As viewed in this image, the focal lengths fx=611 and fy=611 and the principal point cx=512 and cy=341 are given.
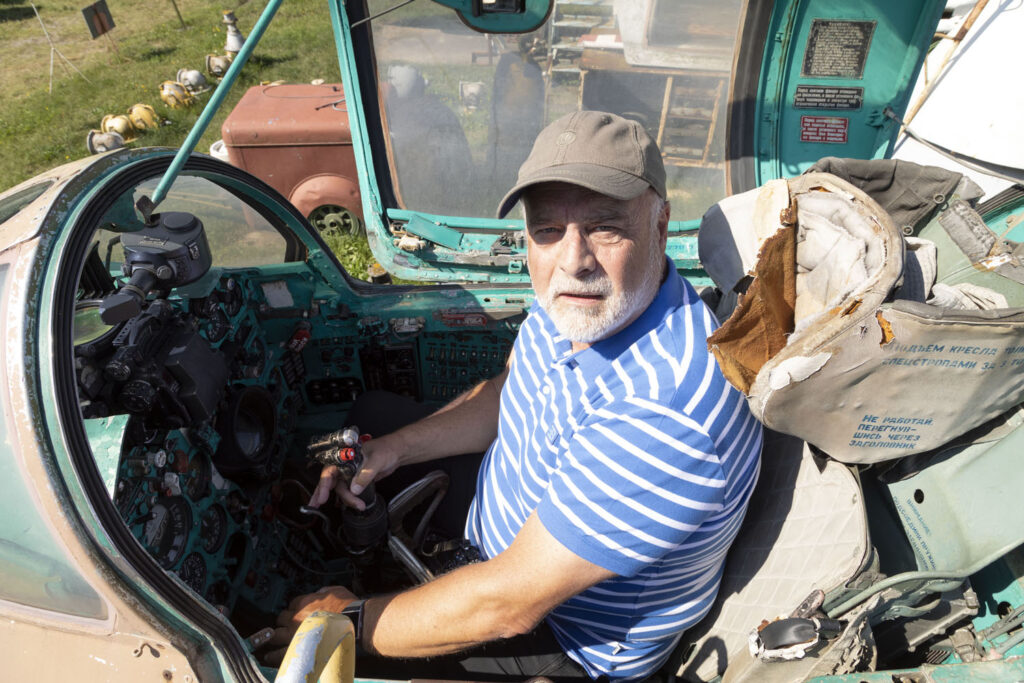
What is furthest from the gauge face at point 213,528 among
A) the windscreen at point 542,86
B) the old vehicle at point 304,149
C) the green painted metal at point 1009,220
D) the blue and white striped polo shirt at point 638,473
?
the old vehicle at point 304,149

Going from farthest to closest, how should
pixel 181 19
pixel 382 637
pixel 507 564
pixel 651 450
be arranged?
pixel 181 19
pixel 382 637
pixel 507 564
pixel 651 450

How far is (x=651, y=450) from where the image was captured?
129 centimetres

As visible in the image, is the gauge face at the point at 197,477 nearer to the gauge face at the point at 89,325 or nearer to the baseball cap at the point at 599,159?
the gauge face at the point at 89,325

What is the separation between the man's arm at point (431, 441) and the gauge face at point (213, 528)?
0.29m

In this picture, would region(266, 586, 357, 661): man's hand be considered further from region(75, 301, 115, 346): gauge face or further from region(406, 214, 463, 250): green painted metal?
region(406, 214, 463, 250): green painted metal

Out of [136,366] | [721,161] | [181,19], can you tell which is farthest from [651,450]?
[181,19]

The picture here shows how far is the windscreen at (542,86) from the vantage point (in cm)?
272

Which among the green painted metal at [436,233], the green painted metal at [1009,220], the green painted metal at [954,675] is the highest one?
A: the green painted metal at [1009,220]

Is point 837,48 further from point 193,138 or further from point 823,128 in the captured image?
point 193,138

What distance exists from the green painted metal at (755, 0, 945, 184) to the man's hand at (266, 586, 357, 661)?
2716mm

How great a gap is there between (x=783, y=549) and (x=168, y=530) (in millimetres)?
1672

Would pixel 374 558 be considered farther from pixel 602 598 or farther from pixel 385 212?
pixel 385 212

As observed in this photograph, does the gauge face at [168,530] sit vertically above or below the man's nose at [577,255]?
below

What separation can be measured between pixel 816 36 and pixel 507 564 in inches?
107
